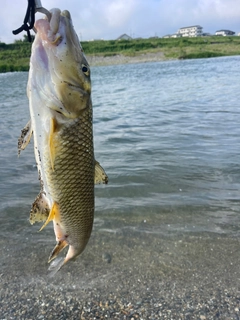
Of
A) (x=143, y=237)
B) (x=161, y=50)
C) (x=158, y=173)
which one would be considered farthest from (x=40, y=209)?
(x=161, y=50)

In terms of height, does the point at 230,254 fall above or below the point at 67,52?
below

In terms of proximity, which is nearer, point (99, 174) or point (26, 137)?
point (26, 137)

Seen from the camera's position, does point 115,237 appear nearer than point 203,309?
No

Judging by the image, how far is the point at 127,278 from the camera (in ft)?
14.2

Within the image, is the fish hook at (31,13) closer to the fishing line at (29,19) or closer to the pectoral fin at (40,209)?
the fishing line at (29,19)

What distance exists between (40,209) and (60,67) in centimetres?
120

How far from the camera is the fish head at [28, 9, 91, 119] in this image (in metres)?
2.20

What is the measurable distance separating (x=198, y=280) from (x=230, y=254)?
77 cm

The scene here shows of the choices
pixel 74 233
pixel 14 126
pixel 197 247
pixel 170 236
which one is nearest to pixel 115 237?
pixel 170 236

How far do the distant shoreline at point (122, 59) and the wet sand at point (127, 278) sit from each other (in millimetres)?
81531

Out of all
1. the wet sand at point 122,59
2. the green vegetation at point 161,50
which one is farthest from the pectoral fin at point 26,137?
the wet sand at point 122,59

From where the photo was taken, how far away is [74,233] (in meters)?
2.90

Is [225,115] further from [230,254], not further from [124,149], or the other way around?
[230,254]

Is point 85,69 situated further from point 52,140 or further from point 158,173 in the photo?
point 158,173
